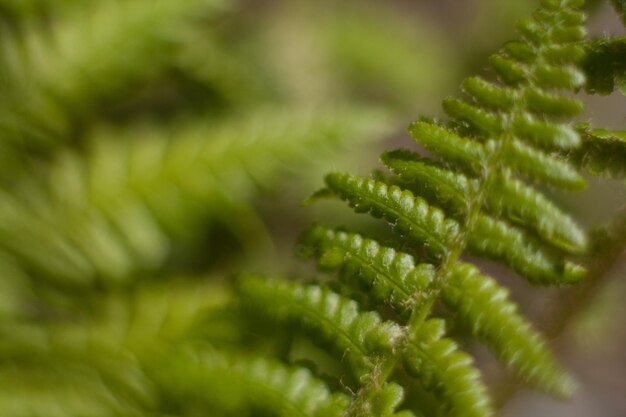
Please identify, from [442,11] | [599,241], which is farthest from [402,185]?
[442,11]

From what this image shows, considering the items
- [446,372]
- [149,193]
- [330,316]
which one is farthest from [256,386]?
[149,193]

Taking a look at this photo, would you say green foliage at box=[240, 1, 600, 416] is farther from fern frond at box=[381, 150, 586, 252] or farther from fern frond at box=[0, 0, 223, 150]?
fern frond at box=[0, 0, 223, 150]

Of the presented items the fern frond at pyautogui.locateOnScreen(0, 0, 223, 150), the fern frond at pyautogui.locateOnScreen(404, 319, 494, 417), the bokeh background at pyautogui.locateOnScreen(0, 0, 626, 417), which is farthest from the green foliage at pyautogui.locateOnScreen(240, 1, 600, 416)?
the fern frond at pyautogui.locateOnScreen(0, 0, 223, 150)

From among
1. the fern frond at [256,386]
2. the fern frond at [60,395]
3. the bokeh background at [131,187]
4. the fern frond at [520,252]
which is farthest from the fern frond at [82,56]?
the fern frond at [520,252]

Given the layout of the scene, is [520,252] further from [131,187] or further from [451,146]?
[131,187]

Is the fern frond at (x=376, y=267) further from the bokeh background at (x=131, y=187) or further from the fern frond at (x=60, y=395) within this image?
the fern frond at (x=60, y=395)
